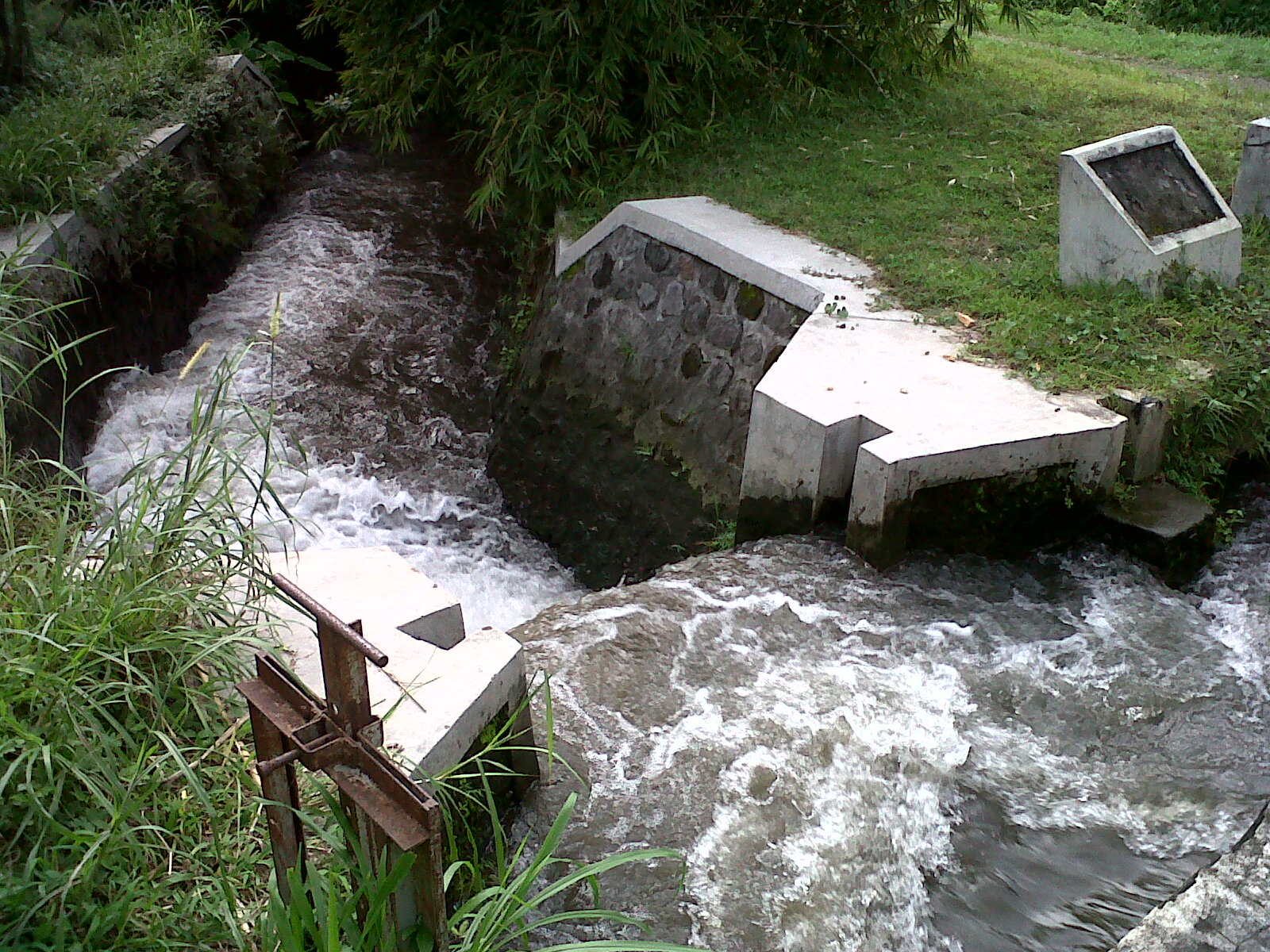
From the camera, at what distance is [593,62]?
6680 mm

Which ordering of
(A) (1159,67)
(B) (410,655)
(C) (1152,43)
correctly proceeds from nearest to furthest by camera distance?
(B) (410,655) → (A) (1159,67) → (C) (1152,43)

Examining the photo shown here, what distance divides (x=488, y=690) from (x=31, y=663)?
1017 millimetres

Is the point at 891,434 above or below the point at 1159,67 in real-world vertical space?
below

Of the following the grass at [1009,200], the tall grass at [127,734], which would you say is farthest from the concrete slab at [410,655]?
the grass at [1009,200]

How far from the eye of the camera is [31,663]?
2209 millimetres

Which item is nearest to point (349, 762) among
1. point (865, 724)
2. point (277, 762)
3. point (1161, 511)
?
point (277, 762)

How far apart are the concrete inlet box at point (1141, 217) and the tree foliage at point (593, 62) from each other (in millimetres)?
2657

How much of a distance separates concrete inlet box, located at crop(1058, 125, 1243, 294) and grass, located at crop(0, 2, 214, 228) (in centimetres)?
484

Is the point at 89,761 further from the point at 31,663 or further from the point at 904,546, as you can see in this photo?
the point at 904,546

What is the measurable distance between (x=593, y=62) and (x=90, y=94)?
142 inches

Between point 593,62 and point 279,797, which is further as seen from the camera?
point 593,62

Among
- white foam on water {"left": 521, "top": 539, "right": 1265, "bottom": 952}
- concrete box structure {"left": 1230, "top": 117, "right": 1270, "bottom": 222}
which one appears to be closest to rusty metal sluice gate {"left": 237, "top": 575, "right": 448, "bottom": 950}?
white foam on water {"left": 521, "top": 539, "right": 1265, "bottom": 952}

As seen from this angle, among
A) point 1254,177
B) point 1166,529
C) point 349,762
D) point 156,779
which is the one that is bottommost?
point 1166,529

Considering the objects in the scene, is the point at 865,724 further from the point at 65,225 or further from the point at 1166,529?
the point at 65,225
